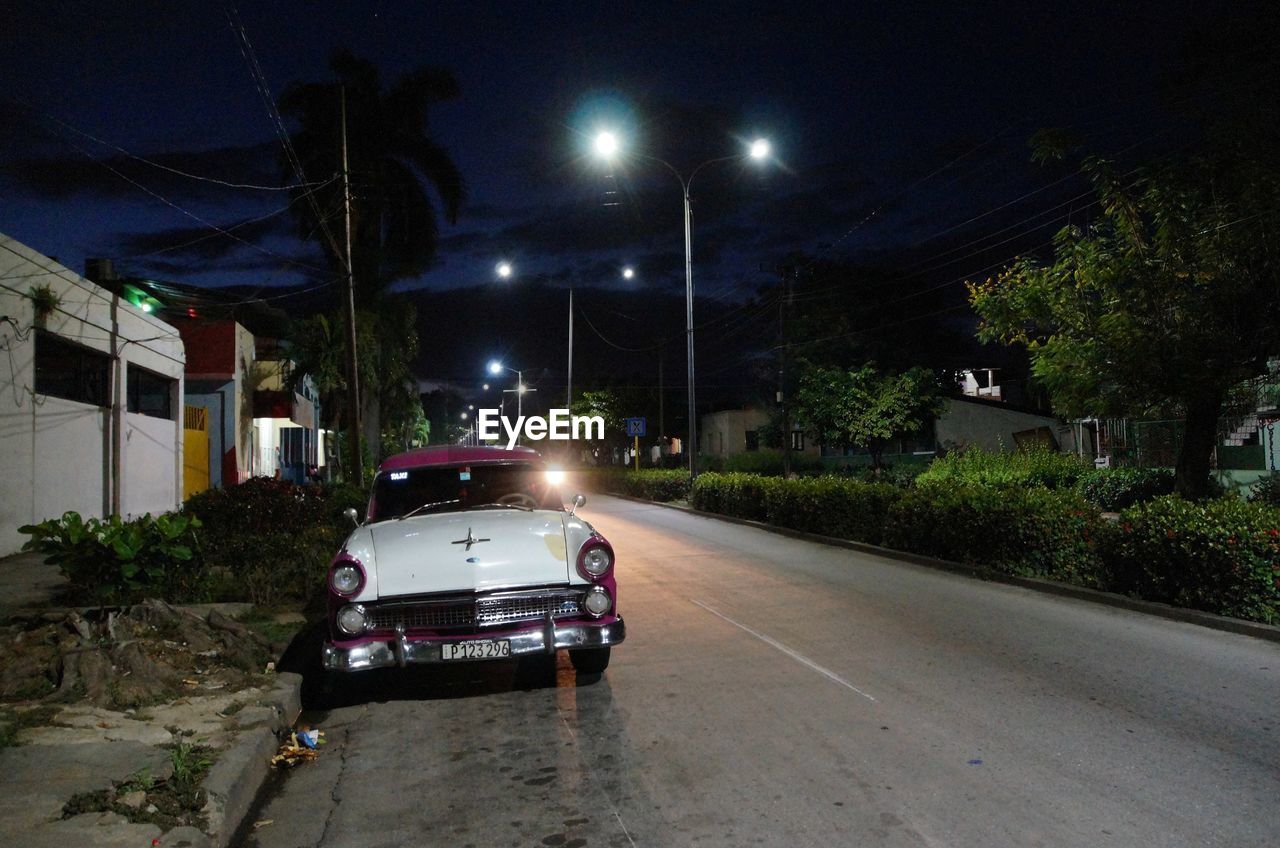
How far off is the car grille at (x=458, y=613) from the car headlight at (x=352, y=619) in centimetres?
5

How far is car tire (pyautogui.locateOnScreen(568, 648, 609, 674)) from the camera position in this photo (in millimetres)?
7016

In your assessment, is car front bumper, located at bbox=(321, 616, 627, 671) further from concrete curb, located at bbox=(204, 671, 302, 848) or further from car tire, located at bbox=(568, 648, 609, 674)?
car tire, located at bbox=(568, 648, 609, 674)

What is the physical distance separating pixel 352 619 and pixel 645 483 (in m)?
30.2

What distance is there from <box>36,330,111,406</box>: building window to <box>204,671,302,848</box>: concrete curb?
12617 millimetres

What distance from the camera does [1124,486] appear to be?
21328 millimetres

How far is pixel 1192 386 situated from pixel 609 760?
11962 millimetres

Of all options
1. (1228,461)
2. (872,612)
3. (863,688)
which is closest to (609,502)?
(1228,461)

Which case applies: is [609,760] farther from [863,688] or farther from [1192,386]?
[1192,386]

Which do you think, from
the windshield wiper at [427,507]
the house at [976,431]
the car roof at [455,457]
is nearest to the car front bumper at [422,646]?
the windshield wiper at [427,507]

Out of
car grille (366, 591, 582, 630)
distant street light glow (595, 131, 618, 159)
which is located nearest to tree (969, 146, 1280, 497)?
distant street light glow (595, 131, 618, 159)

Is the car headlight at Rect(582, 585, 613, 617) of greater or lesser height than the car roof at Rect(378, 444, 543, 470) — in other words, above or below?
below

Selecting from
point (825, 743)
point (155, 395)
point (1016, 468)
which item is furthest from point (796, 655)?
point (155, 395)

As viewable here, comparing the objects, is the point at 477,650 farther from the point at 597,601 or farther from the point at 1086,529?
the point at 1086,529

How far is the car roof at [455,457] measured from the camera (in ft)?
26.7
